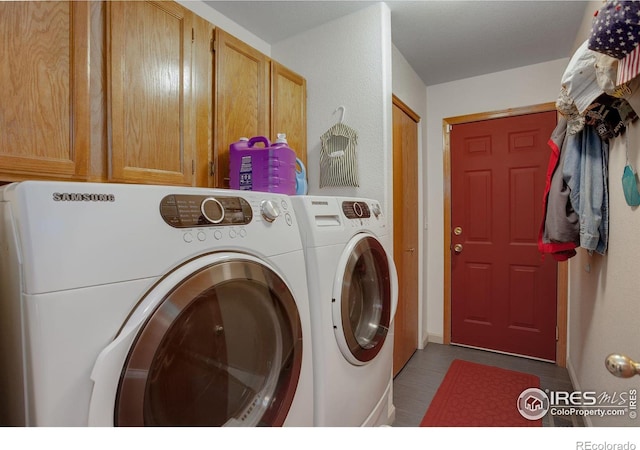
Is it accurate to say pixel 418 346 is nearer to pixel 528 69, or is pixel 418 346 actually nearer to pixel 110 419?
pixel 528 69

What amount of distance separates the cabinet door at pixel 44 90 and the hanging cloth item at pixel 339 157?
3.87ft

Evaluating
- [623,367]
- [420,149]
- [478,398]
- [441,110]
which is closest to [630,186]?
[623,367]

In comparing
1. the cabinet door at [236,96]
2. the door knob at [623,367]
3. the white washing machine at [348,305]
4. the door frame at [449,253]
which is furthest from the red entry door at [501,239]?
the door knob at [623,367]

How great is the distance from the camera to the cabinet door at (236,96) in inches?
56.6

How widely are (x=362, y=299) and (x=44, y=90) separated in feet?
4.41

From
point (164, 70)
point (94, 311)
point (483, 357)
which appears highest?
point (164, 70)

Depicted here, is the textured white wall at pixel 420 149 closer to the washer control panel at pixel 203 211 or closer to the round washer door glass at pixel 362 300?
the round washer door glass at pixel 362 300

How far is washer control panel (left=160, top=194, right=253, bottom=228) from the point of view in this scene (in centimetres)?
69

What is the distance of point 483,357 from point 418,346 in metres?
0.52

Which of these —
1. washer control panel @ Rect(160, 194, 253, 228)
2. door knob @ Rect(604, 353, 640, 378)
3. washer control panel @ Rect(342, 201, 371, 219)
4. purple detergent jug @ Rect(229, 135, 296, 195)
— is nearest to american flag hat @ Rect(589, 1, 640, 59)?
door knob @ Rect(604, 353, 640, 378)

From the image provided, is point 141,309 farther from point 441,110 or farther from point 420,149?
point 441,110

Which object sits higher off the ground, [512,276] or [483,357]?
[512,276]
